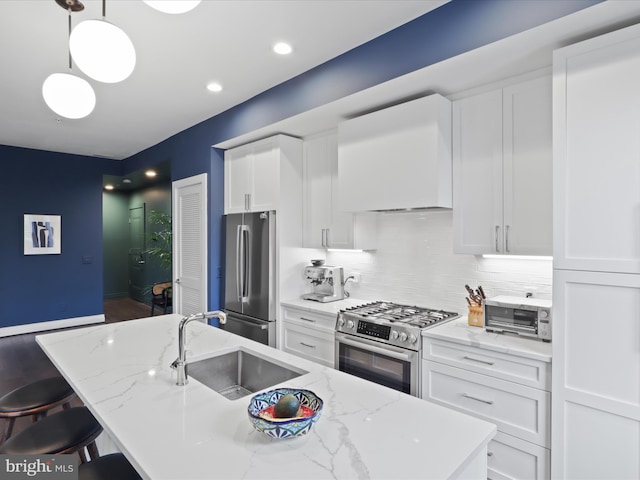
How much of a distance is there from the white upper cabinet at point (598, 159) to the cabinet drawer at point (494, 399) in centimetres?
72

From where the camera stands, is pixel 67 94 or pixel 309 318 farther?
pixel 309 318

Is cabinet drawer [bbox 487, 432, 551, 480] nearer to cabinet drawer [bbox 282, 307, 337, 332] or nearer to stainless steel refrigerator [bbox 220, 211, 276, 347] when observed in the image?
cabinet drawer [bbox 282, 307, 337, 332]

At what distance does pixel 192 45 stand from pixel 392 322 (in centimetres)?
227

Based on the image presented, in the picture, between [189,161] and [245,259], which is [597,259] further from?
[189,161]

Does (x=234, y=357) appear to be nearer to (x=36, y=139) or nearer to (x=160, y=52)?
(x=160, y=52)

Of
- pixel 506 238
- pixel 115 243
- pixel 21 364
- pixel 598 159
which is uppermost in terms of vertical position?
pixel 598 159

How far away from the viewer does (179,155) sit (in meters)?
4.63

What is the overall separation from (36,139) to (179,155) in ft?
6.90

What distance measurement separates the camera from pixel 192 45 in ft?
8.34

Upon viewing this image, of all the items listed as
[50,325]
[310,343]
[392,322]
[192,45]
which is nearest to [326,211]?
[310,343]

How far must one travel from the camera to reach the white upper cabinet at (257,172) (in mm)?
3492

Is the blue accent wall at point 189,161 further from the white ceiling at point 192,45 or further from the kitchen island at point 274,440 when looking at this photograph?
the kitchen island at point 274,440

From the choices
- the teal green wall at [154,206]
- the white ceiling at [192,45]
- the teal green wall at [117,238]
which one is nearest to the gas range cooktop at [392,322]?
the white ceiling at [192,45]

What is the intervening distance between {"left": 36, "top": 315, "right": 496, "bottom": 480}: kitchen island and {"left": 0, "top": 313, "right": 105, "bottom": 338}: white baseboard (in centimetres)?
494
